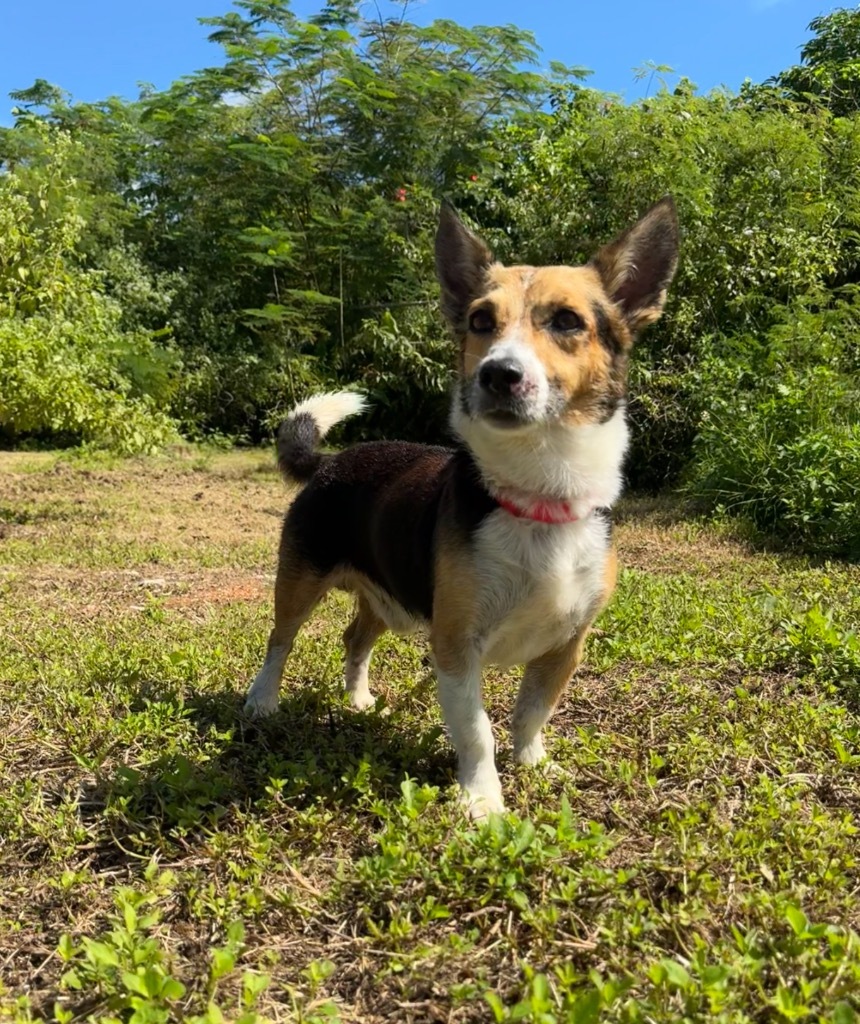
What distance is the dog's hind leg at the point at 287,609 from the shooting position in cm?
401

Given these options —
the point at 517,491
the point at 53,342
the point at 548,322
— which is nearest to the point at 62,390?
the point at 53,342

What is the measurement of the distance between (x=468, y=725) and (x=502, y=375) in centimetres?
119

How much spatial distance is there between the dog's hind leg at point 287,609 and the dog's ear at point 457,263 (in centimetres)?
135

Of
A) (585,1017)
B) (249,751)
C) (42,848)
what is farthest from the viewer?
(249,751)

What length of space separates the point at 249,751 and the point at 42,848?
850 mm

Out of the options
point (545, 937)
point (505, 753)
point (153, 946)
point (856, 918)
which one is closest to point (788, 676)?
point (505, 753)

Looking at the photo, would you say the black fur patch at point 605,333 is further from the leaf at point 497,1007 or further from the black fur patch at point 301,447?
the leaf at point 497,1007

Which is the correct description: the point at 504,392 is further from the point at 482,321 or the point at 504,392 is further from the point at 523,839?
the point at 523,839

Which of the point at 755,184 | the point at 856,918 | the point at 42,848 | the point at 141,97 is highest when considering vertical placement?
the point at 141,97

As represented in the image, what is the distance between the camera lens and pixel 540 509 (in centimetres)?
→ 308

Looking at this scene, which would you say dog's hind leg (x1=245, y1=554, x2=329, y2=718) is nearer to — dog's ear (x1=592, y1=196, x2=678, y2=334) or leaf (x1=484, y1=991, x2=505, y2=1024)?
dog's ear (x1=592, y1=196, x2=678, y2=334)

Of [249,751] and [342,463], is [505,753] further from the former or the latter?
[342,463]

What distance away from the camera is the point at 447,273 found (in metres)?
3.80

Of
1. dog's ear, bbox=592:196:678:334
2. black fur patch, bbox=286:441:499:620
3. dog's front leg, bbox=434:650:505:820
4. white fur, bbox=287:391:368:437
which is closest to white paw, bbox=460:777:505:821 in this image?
dog's front leg, bbox=434:650:505:820
